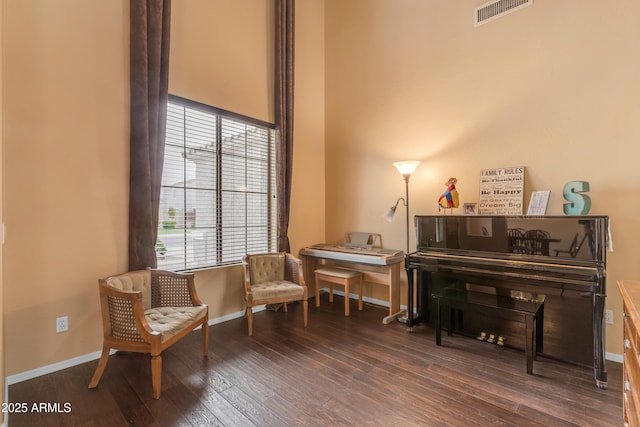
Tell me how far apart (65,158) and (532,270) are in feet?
12.8

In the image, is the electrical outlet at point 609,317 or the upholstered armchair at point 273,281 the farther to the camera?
the upholstered armchair at point 273,281

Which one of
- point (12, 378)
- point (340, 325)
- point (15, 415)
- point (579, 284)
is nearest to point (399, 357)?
point (340, 325)

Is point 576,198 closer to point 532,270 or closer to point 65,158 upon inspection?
point 532,270

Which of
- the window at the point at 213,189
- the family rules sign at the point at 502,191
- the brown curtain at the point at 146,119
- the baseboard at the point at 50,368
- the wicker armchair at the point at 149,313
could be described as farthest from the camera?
the window at the point at 213,189

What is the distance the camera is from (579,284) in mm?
2193

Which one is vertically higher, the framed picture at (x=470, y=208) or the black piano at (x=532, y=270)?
the framed picture at (x=470, y=208)

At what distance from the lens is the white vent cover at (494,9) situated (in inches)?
113

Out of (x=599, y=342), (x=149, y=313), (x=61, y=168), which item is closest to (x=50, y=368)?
(x=149, y=313)

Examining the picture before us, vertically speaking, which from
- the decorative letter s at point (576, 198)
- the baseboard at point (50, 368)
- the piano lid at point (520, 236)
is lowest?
the baseboard at point (50, 368)

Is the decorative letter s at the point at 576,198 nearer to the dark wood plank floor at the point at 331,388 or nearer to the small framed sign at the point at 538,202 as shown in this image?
the small framed sign at the point at 538,202

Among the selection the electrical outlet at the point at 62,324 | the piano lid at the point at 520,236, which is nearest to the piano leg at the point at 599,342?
the piano lid at the point at 520,236

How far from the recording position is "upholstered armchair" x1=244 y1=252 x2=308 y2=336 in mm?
3049

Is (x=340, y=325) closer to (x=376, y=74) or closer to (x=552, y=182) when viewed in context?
(x=552, y=182)

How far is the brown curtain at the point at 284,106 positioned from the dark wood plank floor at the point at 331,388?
1.56 meters
